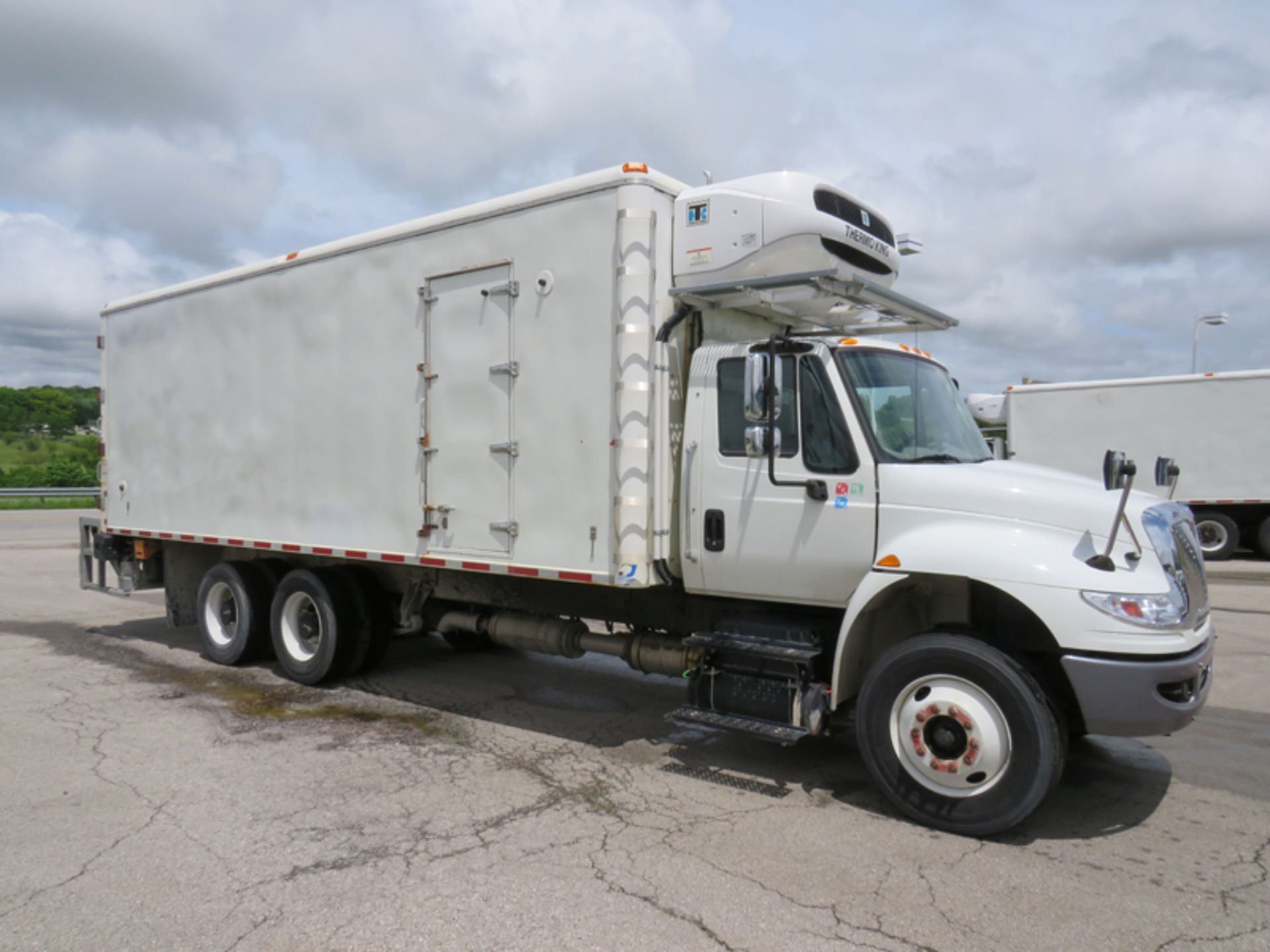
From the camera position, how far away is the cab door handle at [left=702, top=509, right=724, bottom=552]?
18.4 ft

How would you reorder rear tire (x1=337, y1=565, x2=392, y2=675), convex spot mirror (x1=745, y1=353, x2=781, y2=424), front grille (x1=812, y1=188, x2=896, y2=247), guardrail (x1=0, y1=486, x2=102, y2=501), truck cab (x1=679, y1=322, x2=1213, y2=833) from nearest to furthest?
1. truck cab (x1=679, y1=322, x2=1213, y2=833)
2. convex spot mirror (x1=745, y1=353, x2=781, y2=424)
3. front grille (x1=812, y1=188, x2=896, y2=247)
4. rear tire (x1=337, y1=565, x2=392, y2=675)
5. guardrail (x1=0, y1=486, x2=102, y2=501)

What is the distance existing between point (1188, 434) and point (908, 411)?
14472 millimetres

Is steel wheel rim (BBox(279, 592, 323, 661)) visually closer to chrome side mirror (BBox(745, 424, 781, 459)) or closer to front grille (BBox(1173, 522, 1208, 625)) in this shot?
chrome side mirror (BBox(745, 424, 781, 459))

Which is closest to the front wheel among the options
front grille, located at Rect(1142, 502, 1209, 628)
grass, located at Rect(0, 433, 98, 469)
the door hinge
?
front grille, located at Rect(1142, 502, 1209, 628)

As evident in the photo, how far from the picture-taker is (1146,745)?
616 cm

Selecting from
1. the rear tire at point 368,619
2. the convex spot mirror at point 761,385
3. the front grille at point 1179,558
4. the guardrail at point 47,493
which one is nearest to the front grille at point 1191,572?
the front grille at point 1179,558

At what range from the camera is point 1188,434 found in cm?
1700

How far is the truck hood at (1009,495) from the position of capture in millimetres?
4605

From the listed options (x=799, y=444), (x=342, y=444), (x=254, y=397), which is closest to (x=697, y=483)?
(x=799, y=444)

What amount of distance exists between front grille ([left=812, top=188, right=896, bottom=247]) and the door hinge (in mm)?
2039

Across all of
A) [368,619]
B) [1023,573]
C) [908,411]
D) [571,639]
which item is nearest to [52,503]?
[368,619]

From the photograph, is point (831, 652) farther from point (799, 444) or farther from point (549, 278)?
point (549, 278)

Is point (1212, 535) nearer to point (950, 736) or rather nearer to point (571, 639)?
point (571, 639)

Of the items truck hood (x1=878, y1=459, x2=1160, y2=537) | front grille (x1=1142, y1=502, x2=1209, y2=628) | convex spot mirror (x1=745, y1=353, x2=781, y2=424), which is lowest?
front grille (x1=1142, y1=502, x2=1209, y2=628)
